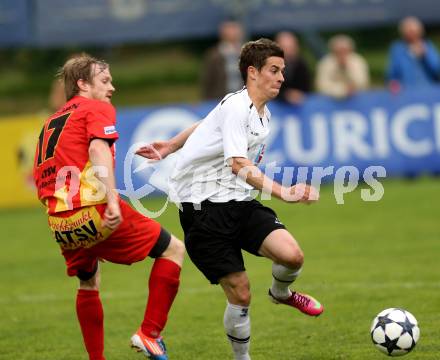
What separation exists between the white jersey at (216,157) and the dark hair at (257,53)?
0.18m

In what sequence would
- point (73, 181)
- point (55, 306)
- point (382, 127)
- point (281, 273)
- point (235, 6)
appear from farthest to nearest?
point (235, 6) < point (382, 127) < point (55, 306) < point (281, 273) < point (73, 181)

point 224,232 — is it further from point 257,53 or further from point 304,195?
point 257,53

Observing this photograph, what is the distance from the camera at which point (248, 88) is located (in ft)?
23.7

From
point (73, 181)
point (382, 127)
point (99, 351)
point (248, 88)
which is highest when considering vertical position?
point (382, 127)

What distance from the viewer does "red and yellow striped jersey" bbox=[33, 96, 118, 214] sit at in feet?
22.4

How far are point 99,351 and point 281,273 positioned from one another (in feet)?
4.45

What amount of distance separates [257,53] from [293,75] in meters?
9.93

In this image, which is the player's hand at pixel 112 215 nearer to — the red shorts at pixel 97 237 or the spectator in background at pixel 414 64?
the red shorts at pixel 97 237

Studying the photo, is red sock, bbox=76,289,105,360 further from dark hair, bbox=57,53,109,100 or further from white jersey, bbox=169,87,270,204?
dark hair, bbox=57,53,109,100

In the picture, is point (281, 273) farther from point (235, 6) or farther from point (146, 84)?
point (146, 84)

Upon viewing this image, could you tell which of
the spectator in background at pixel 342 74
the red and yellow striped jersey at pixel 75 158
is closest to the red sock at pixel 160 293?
the red and yellow striped jersey at pixel 75 158

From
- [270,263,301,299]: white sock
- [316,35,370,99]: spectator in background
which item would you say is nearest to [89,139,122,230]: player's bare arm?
[270,263,301,299]: white sock

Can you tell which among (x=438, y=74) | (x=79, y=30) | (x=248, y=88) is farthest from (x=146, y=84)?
(x=248, y=88)

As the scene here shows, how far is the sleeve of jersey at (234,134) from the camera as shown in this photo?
6.92 metres
